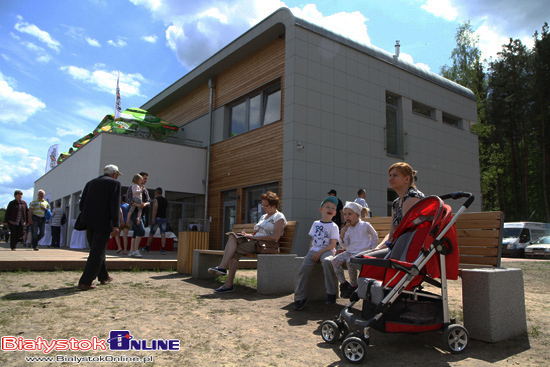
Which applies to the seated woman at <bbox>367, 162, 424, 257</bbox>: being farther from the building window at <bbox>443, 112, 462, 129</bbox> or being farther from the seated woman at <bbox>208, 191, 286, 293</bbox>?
the building window at <bbox>443, 112, 462, 129</bbox>

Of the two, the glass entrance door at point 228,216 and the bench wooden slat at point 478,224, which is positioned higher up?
the glass entrance door at point 228,216

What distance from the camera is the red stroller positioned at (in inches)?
123

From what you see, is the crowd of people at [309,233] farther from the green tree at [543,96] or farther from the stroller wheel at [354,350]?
the green tree at [543,96]

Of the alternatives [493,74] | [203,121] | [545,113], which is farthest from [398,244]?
[493,74]

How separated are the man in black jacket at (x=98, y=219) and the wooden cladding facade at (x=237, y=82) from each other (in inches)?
353

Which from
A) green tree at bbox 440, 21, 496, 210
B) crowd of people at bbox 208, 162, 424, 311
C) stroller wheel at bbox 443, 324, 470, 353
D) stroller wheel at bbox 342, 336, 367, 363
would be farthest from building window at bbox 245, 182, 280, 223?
green tree at bbox 440, 21, 496, 210

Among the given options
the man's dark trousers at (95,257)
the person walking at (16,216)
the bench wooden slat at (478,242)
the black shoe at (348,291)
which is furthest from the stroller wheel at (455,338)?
the person walking at (16,216)

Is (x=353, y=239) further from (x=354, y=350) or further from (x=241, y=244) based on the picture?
(x=354, y=350)

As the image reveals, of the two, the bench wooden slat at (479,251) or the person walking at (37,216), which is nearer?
the bench wooden slat at (479,251)

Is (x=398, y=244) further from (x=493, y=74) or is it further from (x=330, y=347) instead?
(x=493, y=74)

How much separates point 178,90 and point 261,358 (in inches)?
710

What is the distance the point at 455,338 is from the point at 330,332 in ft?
3.28

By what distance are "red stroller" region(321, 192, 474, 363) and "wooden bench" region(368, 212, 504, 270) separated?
2.48ft

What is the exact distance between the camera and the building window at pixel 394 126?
16078 mm
